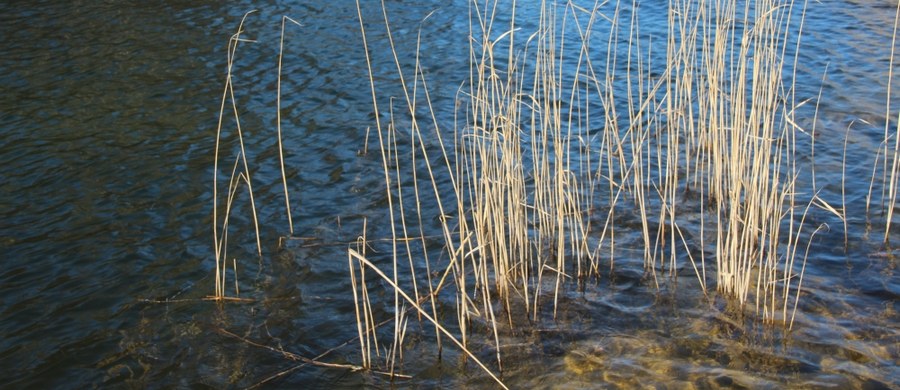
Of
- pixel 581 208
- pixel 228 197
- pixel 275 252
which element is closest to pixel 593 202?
pixel 581 208

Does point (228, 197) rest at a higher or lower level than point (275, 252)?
higher

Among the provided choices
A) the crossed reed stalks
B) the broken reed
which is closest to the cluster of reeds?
the crossed reed stalks

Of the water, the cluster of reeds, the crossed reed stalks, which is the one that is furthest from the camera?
the cluster of reeds

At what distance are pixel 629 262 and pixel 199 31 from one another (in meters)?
8.52

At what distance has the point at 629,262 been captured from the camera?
5844 millimetres

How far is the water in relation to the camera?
4770mm

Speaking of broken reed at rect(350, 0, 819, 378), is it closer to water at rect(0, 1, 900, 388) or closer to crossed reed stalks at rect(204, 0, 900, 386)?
crossed reed stalks at rect(204, 0, 900, 386)

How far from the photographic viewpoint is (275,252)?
6.27 meters

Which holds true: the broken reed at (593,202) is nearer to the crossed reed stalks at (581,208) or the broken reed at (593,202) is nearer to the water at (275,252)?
the crossed reed stalks at (581,208)

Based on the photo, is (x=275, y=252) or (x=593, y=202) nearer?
(x=275, y=252)

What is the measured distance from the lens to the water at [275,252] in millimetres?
4770

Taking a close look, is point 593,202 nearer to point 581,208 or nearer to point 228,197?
point 581,208

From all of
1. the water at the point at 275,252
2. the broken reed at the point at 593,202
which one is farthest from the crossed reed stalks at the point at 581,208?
the water at the point at 275,252

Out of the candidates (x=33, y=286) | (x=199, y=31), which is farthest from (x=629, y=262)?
(x=199, y=31)
